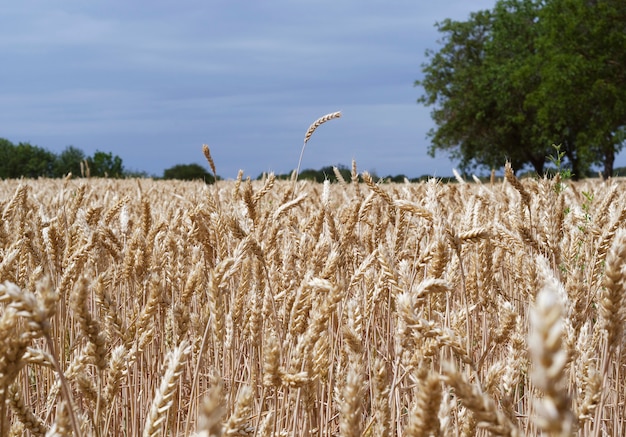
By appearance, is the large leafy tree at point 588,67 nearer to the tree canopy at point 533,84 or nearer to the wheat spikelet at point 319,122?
the tree canopy at point 533,84

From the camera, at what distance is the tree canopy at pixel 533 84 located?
95.0ft

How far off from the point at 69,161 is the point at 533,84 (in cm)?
2952

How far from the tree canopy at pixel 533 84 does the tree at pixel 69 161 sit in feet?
76.0

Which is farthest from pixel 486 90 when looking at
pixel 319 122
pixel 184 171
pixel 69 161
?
pixel 319 122

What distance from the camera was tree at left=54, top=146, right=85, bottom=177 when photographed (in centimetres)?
4369

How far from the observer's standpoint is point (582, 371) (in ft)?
6.21

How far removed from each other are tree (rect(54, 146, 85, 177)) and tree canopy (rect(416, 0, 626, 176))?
23178 mm

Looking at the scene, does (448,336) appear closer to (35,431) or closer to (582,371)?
(582,371)

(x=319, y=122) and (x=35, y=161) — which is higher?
(x=35, y=161)

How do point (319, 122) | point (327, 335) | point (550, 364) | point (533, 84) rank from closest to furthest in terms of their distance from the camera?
point (550, 364), point (327, 335), point (319, 122), point (533, 84)

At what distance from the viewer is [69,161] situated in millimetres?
44406

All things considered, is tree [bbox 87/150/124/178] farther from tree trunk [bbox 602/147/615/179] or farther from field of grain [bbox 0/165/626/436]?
field of grain [bbox 0/165/626/436]

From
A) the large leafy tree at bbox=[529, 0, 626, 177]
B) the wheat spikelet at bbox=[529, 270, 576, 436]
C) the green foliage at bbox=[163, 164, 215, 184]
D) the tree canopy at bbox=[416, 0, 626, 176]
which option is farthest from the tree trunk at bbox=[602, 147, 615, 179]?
the wheat spikelet at bbox=[529, 270, 576, 436]

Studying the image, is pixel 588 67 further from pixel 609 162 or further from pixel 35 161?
pixel 35 161
